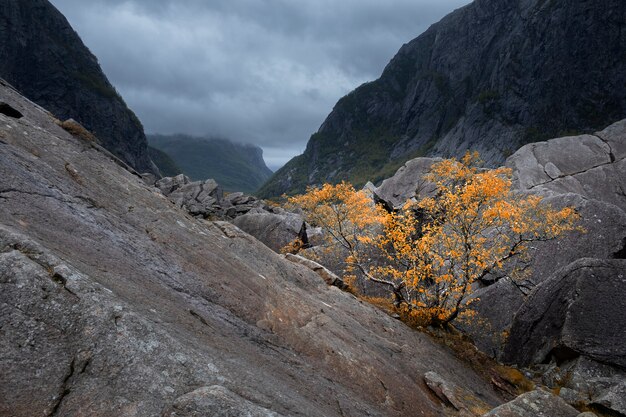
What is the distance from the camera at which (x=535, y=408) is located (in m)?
13.8

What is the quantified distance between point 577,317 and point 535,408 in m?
11.6

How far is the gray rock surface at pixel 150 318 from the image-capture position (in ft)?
25.1

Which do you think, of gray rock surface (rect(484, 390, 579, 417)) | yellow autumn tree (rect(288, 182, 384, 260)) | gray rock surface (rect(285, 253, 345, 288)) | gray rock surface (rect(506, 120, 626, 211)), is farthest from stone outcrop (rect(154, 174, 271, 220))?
gray rock surface (rect(484, 390, 579, 417))

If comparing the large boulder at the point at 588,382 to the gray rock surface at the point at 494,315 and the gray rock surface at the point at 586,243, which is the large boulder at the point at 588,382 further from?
the gray rock surface at the point at 586,243

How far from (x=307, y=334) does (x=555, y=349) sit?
54.7ft

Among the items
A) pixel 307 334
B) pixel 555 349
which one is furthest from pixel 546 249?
pixel 307 334

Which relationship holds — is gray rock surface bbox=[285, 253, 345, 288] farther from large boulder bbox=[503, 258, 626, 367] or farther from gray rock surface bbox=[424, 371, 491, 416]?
large boulder bbox=[503, 258, 626, 367]

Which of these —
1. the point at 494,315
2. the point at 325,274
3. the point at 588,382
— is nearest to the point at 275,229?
the point at 325,274

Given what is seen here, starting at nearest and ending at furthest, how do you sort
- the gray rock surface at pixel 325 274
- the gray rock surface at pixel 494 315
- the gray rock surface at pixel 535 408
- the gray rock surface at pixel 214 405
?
the gray rock surface at pixel 214 405
the gray rock surface at pixel 535 408
the gray rock surface at pixel 325 274
the gray rock surface at pixel 494 315

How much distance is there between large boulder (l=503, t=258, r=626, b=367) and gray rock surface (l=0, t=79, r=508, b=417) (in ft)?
20.1

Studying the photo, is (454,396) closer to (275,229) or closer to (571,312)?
(571,312)

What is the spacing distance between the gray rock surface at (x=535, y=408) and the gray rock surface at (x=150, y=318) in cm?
262

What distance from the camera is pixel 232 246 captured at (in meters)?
20.3

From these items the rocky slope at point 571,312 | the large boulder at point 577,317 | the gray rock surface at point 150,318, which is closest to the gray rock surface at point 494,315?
the rocky slope at point 571,312
